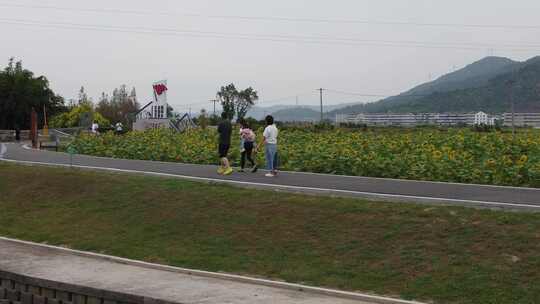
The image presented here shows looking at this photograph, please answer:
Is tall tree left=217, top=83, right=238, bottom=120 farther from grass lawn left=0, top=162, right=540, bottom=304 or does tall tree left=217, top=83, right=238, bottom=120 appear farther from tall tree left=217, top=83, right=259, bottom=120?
grass lawn left=0, top=162, right=540, bottom=304

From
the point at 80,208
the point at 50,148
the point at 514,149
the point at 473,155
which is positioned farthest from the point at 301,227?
the point at 50,148

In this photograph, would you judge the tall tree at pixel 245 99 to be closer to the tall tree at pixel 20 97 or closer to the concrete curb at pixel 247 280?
the tall tree at pixel 20 97

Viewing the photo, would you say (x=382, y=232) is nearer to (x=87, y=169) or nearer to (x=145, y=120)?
(x=87, y=169)

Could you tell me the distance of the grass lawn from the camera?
30.8 feet

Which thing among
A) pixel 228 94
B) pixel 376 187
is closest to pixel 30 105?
pixel 228 94

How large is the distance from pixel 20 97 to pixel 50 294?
170 feet

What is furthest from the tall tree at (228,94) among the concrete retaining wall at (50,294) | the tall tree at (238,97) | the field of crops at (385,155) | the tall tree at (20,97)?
the concrete retaining wall at (50,294)

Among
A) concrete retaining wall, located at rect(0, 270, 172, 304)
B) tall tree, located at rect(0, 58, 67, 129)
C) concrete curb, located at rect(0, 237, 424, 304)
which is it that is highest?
tall tree, located at rect(0, 58, 67, 129)

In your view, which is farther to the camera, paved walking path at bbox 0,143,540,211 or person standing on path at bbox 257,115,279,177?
person standing on path at bbox 257,115,279,177

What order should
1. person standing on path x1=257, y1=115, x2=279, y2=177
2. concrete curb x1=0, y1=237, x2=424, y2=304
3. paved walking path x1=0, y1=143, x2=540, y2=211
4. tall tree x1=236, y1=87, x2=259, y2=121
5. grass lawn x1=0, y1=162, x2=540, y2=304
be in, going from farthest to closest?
1. tall tree x1=236, y1=87, x2=259, y2=121
2. person standing on path x1=257, y1=115, x2=279, y2=177
3. paved walking path x1=0, y1=143, x2=540, y2=211
4. grass lawn x1=0, y1=162, x2=540, y2=304
5. concrete curb x1=0, y1=237, x2=424, y2=304

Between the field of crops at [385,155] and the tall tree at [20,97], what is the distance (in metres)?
30.2

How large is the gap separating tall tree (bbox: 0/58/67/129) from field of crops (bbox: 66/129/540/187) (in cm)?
3017

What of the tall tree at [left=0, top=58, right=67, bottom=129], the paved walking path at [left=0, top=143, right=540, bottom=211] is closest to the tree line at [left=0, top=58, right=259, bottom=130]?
the tall tree at [left=0, top=58, right=67, bottom=129]

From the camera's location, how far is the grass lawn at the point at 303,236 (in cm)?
938
